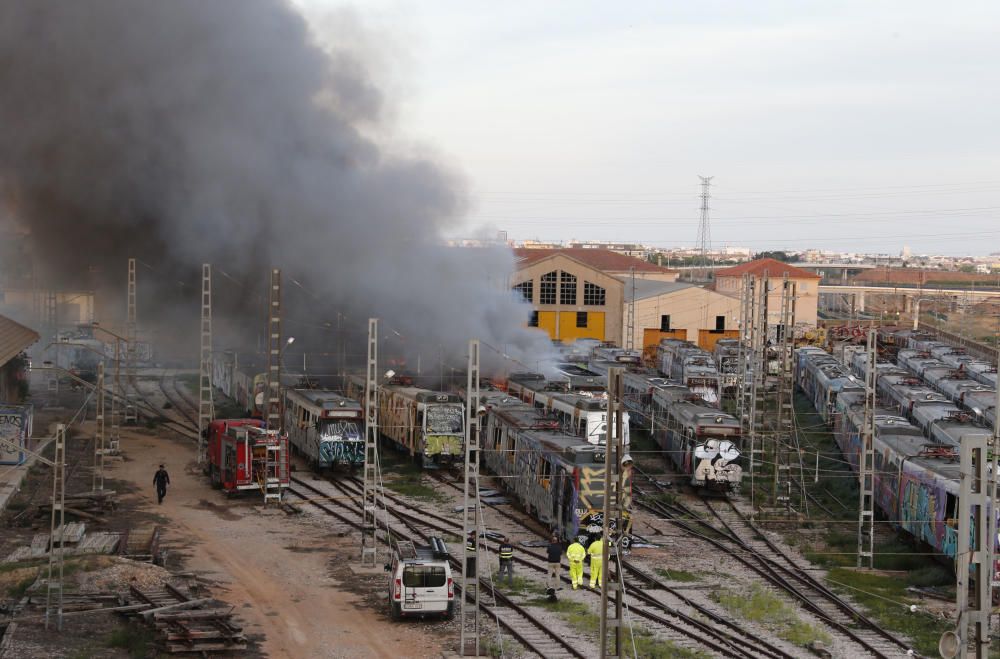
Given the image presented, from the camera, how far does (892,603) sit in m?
21.5

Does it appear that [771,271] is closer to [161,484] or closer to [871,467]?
[871,467]

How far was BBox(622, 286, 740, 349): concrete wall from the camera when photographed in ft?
240

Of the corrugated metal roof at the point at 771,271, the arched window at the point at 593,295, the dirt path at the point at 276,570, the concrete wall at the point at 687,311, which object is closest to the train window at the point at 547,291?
the arched window at the point at 593,295

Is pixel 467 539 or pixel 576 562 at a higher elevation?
pixel 467 539

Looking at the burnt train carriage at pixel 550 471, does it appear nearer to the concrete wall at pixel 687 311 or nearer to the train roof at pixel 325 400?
the train roof at pixel 325 400

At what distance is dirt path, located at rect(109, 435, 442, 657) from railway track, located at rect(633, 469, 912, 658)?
7036 mm

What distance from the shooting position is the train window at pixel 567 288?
234 feet

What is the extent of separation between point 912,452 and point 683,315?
47.4 meters

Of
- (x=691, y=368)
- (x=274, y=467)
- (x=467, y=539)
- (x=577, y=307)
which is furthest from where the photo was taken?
(x=577, y=307)

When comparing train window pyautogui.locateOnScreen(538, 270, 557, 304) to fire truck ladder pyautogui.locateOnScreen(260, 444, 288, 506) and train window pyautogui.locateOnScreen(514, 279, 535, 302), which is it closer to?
train window pyautogui.locateOnScreen(514, 279, 535, 302)

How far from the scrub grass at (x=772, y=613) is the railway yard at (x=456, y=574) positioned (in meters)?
0.06

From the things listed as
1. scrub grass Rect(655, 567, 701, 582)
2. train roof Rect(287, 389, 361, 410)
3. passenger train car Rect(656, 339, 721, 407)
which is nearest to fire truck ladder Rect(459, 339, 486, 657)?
scrub grass Rect(655, 567, 701, 582)

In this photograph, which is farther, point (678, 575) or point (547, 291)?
point (547, 291)

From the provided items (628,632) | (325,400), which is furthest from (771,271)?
(628,632)
